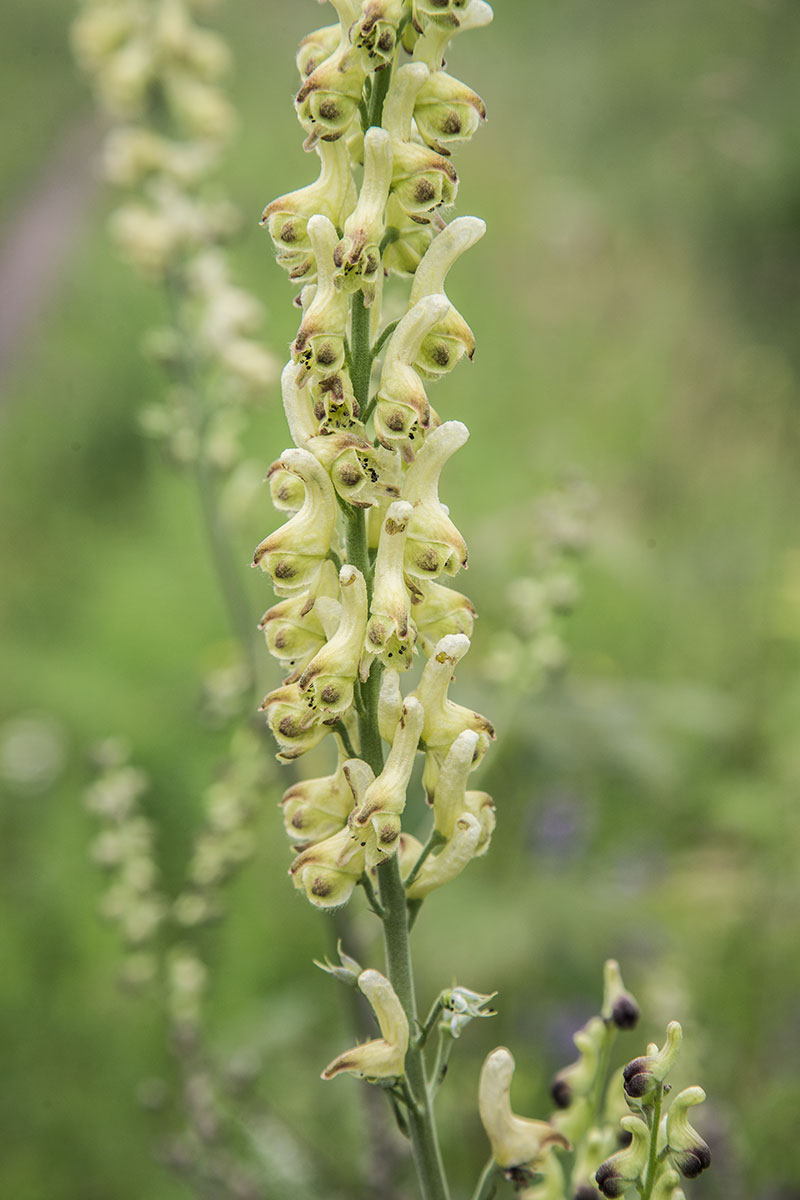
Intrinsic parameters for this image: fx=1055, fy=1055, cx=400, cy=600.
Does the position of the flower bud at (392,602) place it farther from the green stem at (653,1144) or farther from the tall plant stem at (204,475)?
the tall plant stem at (204,475)

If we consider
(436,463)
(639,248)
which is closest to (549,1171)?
(436,463)

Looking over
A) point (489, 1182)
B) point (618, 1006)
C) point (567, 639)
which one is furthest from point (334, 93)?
point (567, 639)

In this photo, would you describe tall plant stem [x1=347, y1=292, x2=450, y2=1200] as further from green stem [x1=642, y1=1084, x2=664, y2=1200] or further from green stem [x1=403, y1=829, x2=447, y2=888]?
green stem [x1=642, y1=1084, x2=664, y2=1200]

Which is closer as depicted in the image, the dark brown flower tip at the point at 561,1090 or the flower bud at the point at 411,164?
the flower bud at the point at 411,164

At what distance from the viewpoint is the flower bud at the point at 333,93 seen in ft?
4.79

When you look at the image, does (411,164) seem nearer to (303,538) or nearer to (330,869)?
(303,538)

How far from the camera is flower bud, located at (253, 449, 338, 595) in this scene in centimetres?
153

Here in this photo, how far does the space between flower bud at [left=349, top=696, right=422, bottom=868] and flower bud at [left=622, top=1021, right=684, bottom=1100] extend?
44cm

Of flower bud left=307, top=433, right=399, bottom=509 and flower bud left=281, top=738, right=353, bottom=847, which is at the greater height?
flower bud left=307, top=433, right=399, bottom=509

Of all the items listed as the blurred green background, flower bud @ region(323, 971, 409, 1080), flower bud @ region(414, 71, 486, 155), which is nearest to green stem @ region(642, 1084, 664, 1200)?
flower bud @ region(323, 971, 409, 1080)

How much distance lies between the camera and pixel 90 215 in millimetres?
15805

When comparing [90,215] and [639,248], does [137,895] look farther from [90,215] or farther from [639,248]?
[90,215]

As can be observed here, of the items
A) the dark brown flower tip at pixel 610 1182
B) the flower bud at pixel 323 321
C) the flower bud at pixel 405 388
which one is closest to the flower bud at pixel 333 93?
the flower bud at pixel 323 321

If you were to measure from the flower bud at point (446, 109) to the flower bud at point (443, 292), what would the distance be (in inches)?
4.8
